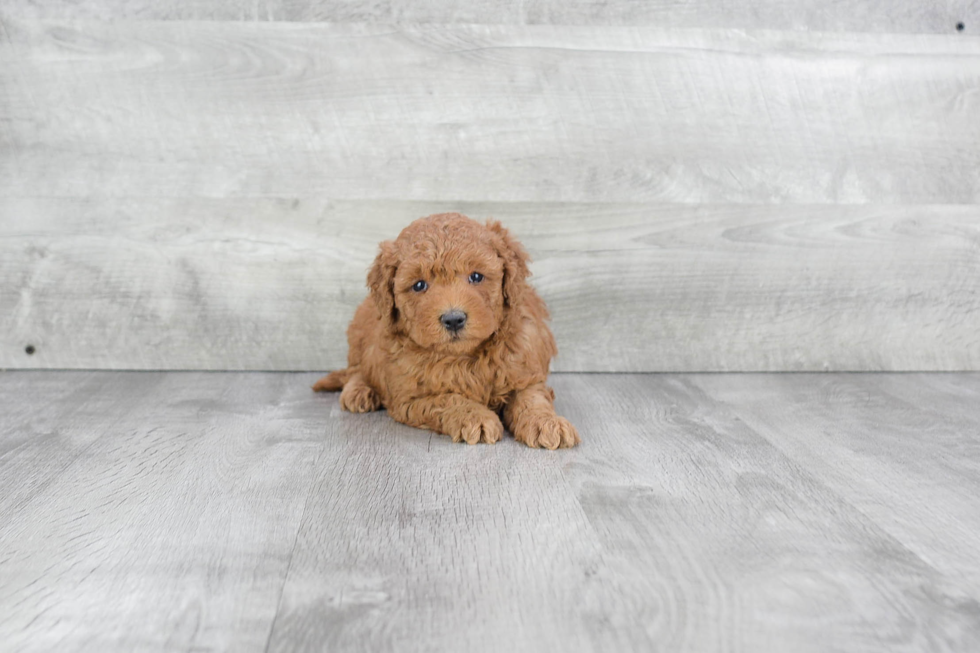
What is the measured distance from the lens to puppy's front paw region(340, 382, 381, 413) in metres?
2.01

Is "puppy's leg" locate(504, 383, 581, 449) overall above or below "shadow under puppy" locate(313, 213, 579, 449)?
below

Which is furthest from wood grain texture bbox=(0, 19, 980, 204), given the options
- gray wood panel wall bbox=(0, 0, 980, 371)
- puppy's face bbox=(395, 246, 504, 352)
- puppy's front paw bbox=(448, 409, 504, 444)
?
puppy's front paw bbox=(448, 409, 504, 444)

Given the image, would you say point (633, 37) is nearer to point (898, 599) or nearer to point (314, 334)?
point (314, 334)

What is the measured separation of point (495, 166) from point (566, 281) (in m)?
0.39

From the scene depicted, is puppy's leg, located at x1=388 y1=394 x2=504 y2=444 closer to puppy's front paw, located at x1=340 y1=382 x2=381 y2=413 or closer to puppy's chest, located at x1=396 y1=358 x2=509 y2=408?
puppy's chest, located at x1=396 y1=358 x2=509 y2=408

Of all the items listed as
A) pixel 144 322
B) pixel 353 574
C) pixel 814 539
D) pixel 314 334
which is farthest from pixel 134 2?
pixel 814 539

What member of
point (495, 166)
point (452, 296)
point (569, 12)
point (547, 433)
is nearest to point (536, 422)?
point (547, 433)

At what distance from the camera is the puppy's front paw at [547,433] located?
172 centimetres

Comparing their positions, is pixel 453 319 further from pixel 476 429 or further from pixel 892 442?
pixel 892 442

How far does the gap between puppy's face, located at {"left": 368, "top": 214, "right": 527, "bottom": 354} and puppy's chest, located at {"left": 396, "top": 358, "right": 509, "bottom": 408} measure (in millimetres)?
50

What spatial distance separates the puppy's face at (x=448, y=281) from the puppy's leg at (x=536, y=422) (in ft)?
0.54

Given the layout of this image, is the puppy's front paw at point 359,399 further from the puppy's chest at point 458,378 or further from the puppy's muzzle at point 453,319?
the puppy's muzzle at point 453,319

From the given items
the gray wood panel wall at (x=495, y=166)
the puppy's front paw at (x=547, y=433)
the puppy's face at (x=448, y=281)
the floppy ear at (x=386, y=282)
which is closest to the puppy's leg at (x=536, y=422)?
the puppy's front paw at (x=547, y=433)

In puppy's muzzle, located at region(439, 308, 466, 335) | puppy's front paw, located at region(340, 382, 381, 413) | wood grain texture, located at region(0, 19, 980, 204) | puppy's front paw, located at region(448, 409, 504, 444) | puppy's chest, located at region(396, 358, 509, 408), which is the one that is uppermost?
wood grain texture, located at region(0, 19, 980, 204)
